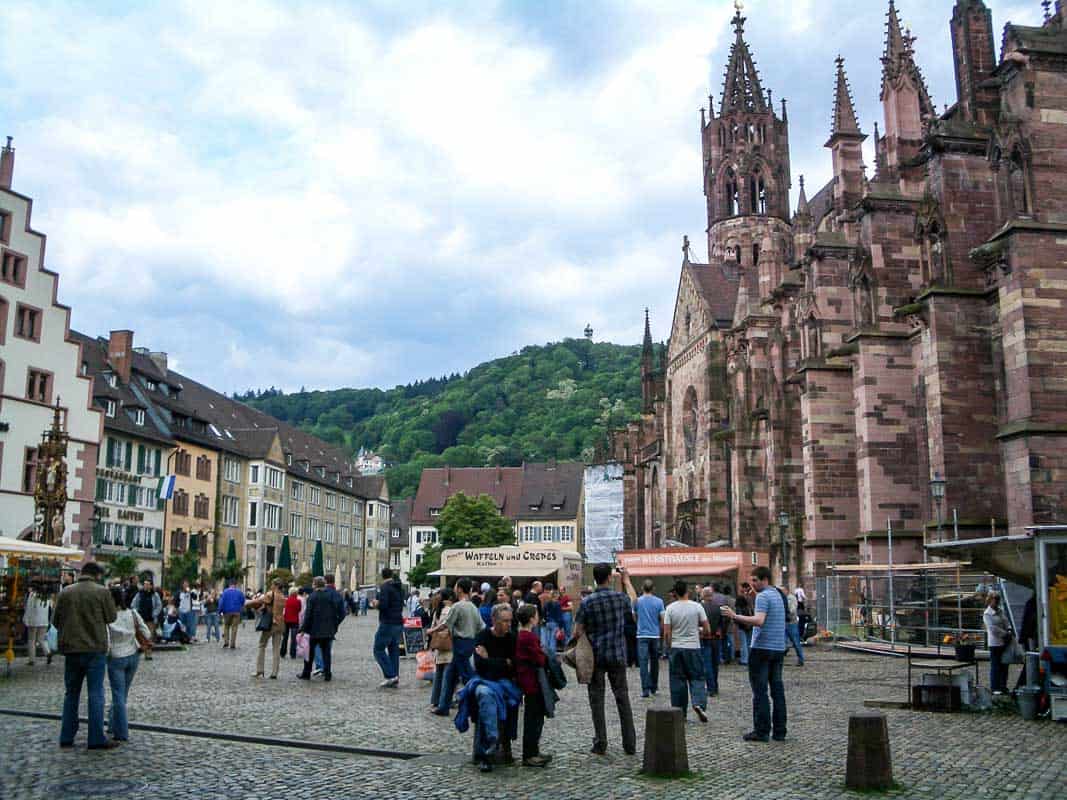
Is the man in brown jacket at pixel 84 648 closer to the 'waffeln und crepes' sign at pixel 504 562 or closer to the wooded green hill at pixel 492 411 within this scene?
the 'waffeln und crepes' sign at pixel 504 562

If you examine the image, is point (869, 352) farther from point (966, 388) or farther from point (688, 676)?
point (688, 676)

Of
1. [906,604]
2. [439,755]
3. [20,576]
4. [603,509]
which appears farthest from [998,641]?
[603,509]

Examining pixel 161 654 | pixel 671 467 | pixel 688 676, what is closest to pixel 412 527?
pixel 671 467

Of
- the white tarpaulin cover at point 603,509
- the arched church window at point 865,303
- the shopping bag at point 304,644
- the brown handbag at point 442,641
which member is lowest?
the shopping bag at point 304,644

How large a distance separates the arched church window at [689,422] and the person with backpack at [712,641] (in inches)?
1533

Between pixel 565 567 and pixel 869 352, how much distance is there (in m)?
11.4

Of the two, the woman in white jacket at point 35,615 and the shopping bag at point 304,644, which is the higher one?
the woman in white jacket at point 35,615

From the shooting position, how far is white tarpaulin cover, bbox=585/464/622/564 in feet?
279

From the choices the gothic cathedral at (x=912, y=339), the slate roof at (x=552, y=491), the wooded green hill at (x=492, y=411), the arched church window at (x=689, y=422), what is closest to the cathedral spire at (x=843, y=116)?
the gothic cathedral at (x=912, y=339)

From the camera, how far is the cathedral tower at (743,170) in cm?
7012

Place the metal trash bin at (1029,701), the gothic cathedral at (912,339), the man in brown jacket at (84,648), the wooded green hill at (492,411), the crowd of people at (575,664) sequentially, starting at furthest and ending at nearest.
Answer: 1. the wooded green hill at (492,411)
2. the gothic cathedral at (912,339)
3. the metal trash bin at (1029,701)
4. the man in brown jacket at (84,648)
5. the crowd of people at (575,664)

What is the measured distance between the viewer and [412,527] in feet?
338

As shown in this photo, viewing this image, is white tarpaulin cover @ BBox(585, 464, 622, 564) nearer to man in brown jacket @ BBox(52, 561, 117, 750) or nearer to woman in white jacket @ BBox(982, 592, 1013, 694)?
woman in white jacket @ BBox(982, 592, 1013, 694)

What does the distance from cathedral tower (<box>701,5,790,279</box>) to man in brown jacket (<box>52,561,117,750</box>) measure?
Answer: 62466 millimetres
